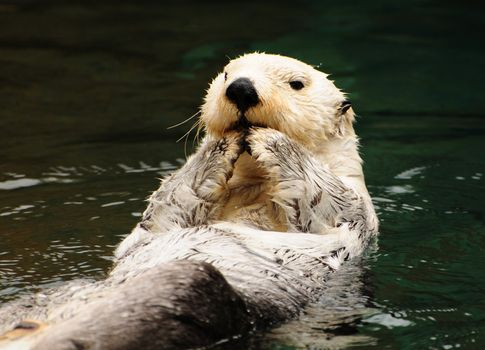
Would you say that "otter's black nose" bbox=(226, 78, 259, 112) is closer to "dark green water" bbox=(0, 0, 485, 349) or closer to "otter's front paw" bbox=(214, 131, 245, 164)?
"otter's front paw" bbox=(214, 131, 245, 164)

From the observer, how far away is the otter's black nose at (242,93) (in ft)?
15.4

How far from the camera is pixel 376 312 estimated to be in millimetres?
4398

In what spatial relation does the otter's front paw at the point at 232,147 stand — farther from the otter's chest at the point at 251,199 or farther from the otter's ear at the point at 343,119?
the otter's ear at the point at 343,119

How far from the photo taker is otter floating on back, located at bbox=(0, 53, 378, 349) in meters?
3.90

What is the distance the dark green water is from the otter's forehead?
3.59 feet

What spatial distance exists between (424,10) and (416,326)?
27.9ft

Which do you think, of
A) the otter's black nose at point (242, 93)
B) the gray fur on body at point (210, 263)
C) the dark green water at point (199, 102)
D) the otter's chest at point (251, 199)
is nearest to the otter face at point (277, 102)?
the otter's black nose at point (242, 93)

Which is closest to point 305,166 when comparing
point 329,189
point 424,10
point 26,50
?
point 329,189

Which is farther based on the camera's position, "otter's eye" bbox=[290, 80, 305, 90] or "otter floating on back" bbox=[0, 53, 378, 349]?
"otter's eye" bbox=[290, 80, 305, 90]

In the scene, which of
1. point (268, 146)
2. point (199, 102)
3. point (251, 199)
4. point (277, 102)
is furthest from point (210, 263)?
point (199, 102)

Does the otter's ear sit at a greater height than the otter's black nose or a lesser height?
lesser

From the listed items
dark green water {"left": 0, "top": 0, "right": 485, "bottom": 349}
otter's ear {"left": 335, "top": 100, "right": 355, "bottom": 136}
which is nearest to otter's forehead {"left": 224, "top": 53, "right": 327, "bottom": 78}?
otter's ear {"left": 335, "top": 100, "right": 355, "bottom": 136}

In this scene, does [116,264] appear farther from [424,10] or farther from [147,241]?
[424,10]

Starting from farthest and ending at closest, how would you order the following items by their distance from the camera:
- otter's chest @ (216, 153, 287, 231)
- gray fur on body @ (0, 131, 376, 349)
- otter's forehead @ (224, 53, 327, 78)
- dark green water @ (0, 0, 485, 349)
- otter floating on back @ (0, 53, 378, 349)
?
otter's forehead @ (224, 53, 327, 78), otter's chest @ (216, 153, 287, 231), dark green water @ (0, 0, 485, 349), otter floating on back @ (0, 53, 378, 349), gray fur on body @ (0, 131, 376, 349)
